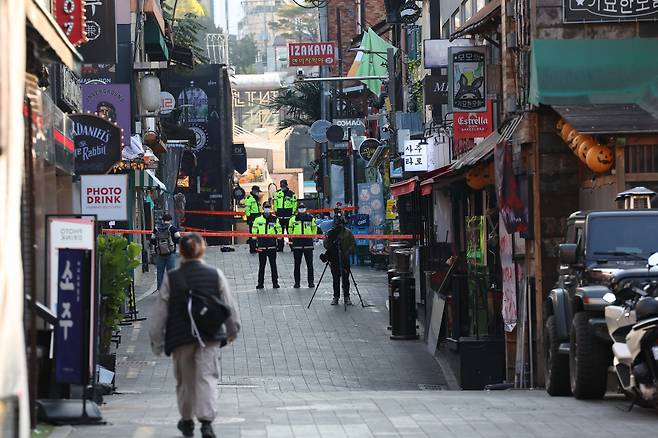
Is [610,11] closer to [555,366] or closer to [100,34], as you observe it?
[555,366]

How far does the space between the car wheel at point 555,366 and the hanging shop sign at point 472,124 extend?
10754 mm

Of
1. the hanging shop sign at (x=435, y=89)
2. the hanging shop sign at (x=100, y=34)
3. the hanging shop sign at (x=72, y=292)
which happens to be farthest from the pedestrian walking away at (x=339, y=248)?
the hanging shop sign at (x=72, y=292)

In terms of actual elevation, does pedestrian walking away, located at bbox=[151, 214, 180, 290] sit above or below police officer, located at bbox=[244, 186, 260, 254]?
below

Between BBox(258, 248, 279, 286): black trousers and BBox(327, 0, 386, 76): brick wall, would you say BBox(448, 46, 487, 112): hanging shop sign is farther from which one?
BBox(327, 0, 386, 76): brick wall

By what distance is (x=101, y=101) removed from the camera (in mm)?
32969

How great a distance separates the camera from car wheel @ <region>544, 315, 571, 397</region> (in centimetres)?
1752

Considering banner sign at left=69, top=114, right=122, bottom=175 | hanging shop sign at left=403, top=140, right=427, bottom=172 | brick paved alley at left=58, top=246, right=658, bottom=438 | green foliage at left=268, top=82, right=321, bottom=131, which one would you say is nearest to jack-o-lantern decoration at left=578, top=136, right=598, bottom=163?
brick paved alley at left=58, top=246, right=658, bottom=438

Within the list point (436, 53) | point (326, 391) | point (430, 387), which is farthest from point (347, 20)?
point (326, 391)

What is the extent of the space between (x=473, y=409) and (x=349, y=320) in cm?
1470

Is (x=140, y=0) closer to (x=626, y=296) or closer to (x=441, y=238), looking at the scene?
(x=441, y=238)

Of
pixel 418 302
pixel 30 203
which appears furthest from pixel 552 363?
pixel 418 302

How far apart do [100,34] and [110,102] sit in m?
7.50

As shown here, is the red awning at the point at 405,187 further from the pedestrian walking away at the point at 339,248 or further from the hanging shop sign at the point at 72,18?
the hanging shop sign at the point at 72,18

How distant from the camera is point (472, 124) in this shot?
93.8 ft
